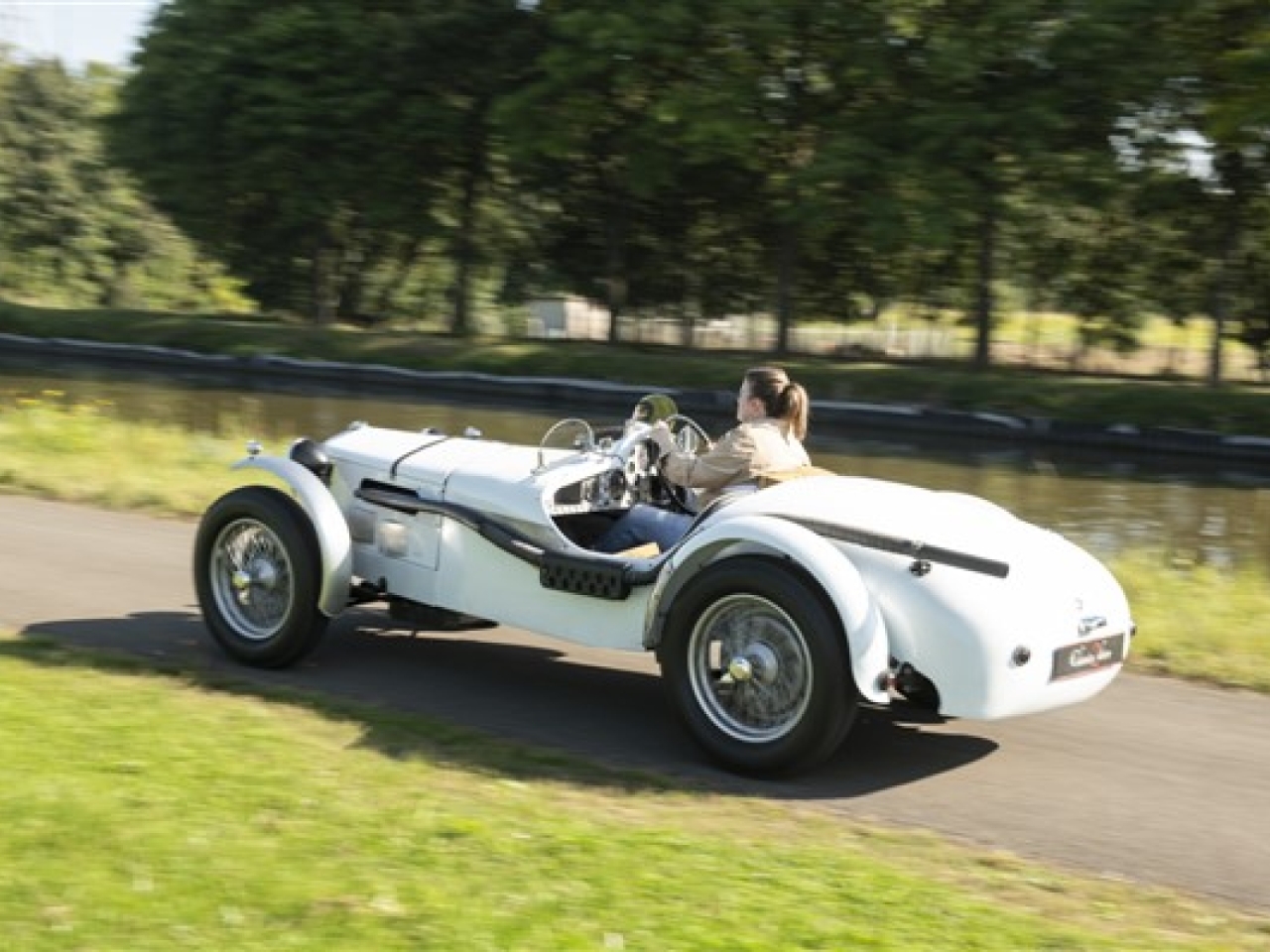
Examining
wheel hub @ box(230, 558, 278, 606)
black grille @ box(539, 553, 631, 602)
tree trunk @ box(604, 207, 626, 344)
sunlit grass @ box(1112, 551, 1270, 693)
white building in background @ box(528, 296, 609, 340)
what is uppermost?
tree trunk @ box(604, 207, 626, 344)

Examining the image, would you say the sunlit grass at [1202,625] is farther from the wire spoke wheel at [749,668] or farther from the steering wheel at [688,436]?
the wire spoke wheel at [749,668]

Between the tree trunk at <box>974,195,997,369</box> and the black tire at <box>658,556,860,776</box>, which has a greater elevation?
the tree trunk at <box>974,195,997,369</box>

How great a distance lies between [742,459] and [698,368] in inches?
1060

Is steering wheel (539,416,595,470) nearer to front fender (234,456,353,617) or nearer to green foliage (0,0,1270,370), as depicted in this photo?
front fender (234,456,353,617)

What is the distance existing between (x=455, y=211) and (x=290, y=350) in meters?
8.49

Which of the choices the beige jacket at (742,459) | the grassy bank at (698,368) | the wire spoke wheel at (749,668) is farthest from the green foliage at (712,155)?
the wire spoke wheel at (749,668)

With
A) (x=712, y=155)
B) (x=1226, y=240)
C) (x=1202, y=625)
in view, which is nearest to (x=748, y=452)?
(x=1202, y=625)

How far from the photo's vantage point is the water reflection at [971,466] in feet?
58.3

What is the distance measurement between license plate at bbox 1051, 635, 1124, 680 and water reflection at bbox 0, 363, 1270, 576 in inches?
293

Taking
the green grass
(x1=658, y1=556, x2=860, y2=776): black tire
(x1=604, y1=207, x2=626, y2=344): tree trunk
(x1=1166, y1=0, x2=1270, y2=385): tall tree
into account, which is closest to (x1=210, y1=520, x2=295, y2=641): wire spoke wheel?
the green grass

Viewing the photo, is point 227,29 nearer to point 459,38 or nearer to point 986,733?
point 459,38

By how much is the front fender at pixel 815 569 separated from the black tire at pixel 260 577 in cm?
177

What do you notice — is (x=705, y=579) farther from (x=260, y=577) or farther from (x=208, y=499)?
(x=208, y=499)

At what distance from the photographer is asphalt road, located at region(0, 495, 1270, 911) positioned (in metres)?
5.50
